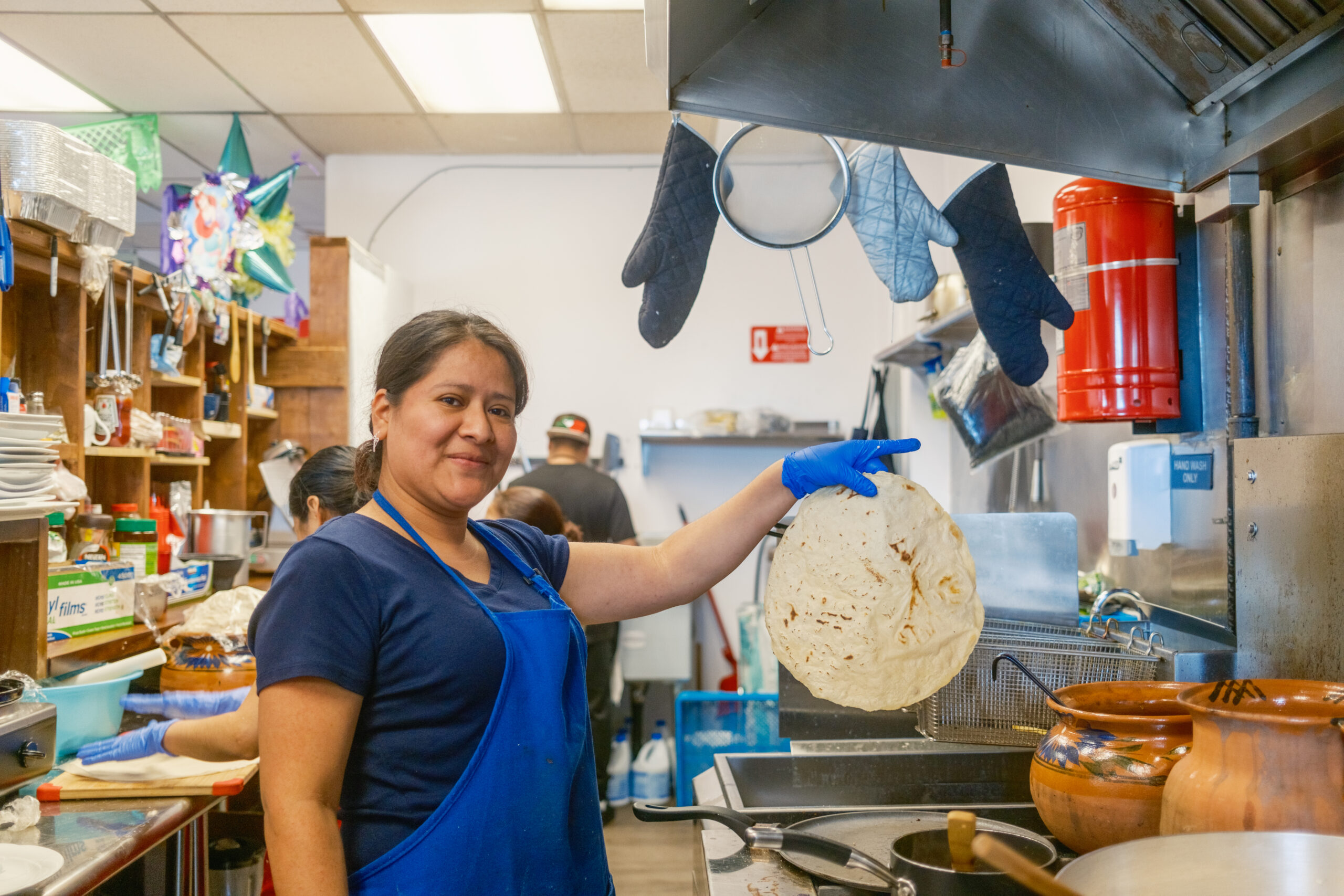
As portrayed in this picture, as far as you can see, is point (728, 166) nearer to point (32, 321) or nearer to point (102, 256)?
point (102, 256)

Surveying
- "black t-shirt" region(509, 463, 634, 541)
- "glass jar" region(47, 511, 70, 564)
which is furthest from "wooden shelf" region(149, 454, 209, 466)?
"black t-shirt" region(509, 463, 634, 541)

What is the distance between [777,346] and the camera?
16.5 ft

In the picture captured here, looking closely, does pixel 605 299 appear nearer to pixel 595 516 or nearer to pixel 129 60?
pixel 595 516

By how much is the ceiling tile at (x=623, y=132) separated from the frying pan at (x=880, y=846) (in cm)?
363

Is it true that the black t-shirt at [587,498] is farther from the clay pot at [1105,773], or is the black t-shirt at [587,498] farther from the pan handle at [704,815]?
the clay pot at [1105,773]

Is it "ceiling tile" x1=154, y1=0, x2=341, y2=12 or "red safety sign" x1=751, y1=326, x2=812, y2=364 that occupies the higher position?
"ceiling tile" x1=154, y1=0, x2=341, y2=12

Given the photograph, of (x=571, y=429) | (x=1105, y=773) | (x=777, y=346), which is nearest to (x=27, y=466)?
(x=1105, y=773)

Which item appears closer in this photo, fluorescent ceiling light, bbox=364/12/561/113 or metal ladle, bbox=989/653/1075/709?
metal ladle, bbox=989/653/1075/709

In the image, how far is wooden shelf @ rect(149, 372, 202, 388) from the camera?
3352mm

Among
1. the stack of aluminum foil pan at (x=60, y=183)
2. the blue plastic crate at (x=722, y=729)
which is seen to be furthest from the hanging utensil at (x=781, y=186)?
the blue plastic crate at (x=722, y=729)

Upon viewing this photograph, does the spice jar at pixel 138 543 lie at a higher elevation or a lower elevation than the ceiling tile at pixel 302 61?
lower

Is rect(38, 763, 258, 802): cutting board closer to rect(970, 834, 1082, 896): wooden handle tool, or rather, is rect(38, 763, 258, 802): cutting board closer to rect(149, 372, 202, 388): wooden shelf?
rect(149, 372, 202, 388): wooden shelf

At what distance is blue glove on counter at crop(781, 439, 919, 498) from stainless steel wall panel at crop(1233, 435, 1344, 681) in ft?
2.02

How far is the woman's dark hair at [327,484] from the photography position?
230 centimetres
